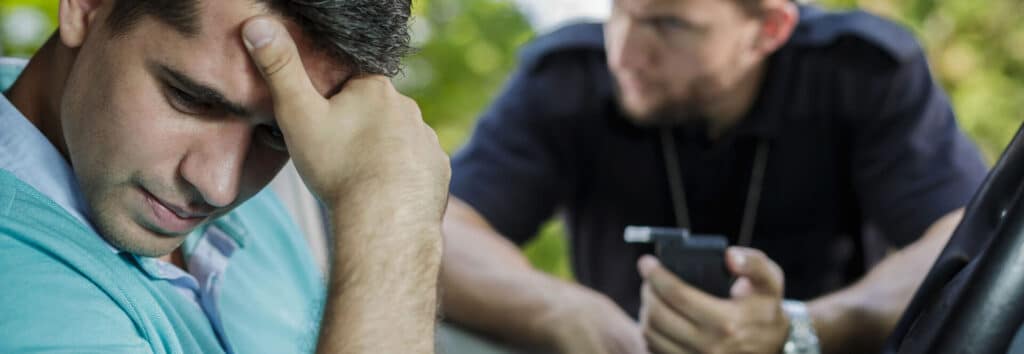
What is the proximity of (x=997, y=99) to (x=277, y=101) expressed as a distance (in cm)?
388

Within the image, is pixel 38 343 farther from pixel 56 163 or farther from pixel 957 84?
pixel 957 84

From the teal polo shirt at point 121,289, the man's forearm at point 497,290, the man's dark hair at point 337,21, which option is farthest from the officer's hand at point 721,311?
the man's dark hair at point 337,21

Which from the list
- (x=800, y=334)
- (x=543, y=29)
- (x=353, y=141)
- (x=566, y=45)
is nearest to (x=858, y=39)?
(x=566, y=45)

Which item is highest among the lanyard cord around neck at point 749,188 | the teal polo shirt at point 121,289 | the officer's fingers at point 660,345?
the teal polo shirt at point 121,289

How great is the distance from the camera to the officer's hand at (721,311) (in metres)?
1.96

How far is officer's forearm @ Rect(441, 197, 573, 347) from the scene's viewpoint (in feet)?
7.40

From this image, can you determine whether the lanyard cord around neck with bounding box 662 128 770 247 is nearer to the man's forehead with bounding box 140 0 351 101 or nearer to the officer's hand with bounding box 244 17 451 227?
the officer's hand with bounding box 244 17 451 227

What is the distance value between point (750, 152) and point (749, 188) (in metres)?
0.08

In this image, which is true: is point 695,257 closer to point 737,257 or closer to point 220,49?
point 737,257

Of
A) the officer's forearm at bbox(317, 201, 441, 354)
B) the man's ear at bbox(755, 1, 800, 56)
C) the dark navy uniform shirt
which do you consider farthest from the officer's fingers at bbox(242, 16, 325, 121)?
the man's ear at bbox(755, 1, 800, 56)

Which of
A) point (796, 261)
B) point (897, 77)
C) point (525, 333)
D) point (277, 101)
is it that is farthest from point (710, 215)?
point (277, 101)

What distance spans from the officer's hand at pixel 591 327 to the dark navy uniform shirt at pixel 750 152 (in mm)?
422

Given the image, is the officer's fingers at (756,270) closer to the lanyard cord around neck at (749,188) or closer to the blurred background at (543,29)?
the lanyard cord around neck at (749,188)

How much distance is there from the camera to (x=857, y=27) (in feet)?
8.53
